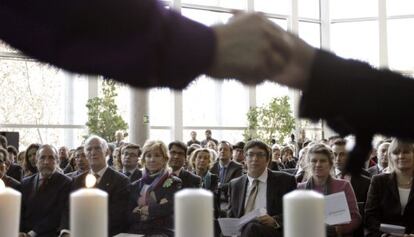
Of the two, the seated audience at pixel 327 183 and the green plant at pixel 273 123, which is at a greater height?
the green plant at pixel 273 123

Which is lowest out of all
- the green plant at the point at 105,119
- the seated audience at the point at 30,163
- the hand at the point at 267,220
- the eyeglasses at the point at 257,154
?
the hand at the point at 267,220

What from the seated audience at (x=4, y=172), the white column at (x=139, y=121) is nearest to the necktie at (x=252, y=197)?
the seated audience at (x=4, y=172)

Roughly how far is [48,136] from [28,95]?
117 centimetres

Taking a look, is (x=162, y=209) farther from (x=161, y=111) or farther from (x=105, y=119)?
(x=161, y=111)

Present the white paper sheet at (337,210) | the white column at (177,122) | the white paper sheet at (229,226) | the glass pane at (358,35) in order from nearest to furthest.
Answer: the white paper sheet at (337,210) → the white paper sheet at (229,226) → the white column at (177,122) → the glass pane at (358,35)

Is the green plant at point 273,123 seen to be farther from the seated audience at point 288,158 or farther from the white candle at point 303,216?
the white candle at point 303,216

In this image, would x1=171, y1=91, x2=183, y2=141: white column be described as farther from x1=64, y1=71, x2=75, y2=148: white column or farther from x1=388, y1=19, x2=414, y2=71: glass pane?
x1=388, y1=19, x2=414, y2=71: glass pane

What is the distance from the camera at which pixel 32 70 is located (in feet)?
52.6

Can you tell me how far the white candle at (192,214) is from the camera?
0.91m

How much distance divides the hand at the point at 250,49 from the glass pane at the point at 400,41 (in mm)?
20501

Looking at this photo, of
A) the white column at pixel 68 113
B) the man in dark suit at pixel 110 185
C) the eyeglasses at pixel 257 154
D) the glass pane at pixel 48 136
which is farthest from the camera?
the white column at pixel 68 113

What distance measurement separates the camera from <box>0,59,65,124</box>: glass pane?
1577 centimetres

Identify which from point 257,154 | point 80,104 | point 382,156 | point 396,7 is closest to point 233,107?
point 80,104

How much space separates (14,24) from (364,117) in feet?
1.38
